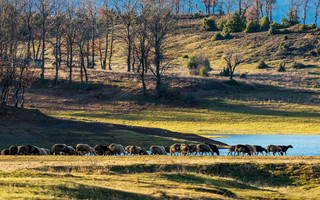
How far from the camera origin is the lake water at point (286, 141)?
1763 inches

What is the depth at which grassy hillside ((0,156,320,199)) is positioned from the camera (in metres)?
16.2

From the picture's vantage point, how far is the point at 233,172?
81.3 feet

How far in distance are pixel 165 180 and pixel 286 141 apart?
33.9 meters

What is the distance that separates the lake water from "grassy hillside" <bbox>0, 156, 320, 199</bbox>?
63.5 ft

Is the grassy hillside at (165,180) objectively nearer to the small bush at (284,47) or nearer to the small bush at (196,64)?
the small bush at (196,64)

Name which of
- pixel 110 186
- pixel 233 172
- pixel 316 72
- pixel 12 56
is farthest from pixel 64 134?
pixel 316 72

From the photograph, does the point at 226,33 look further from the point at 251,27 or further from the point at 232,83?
the point at 232,83

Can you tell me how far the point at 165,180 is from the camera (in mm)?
20656

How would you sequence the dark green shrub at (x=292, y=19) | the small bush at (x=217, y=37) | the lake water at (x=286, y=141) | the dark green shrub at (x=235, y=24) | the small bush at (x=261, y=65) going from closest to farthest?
the lake water at (x=286, y=141)
the small bush at (x=261, y=65)
the small bush at (x=217, y=37)
the dark green shrub at (x=235, y=24)
the dark green shrub at (x=292, y=19)

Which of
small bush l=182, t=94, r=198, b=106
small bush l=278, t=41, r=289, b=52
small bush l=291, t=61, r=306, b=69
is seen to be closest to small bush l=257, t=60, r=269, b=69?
small bush l=291, t=61, r=306, b=69

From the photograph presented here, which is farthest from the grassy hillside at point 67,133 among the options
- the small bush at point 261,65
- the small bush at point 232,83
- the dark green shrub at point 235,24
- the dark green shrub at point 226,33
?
the dark green shrub at point 235,24

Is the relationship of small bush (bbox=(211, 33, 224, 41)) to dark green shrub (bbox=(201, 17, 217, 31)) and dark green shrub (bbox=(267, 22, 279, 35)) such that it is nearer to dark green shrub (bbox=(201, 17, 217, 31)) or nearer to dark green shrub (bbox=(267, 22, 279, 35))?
dark green shrub (bbox=(201, 17, 217, 31))

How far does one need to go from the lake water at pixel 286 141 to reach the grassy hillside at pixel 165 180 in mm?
19368

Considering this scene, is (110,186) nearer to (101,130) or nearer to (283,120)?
(101,130)
